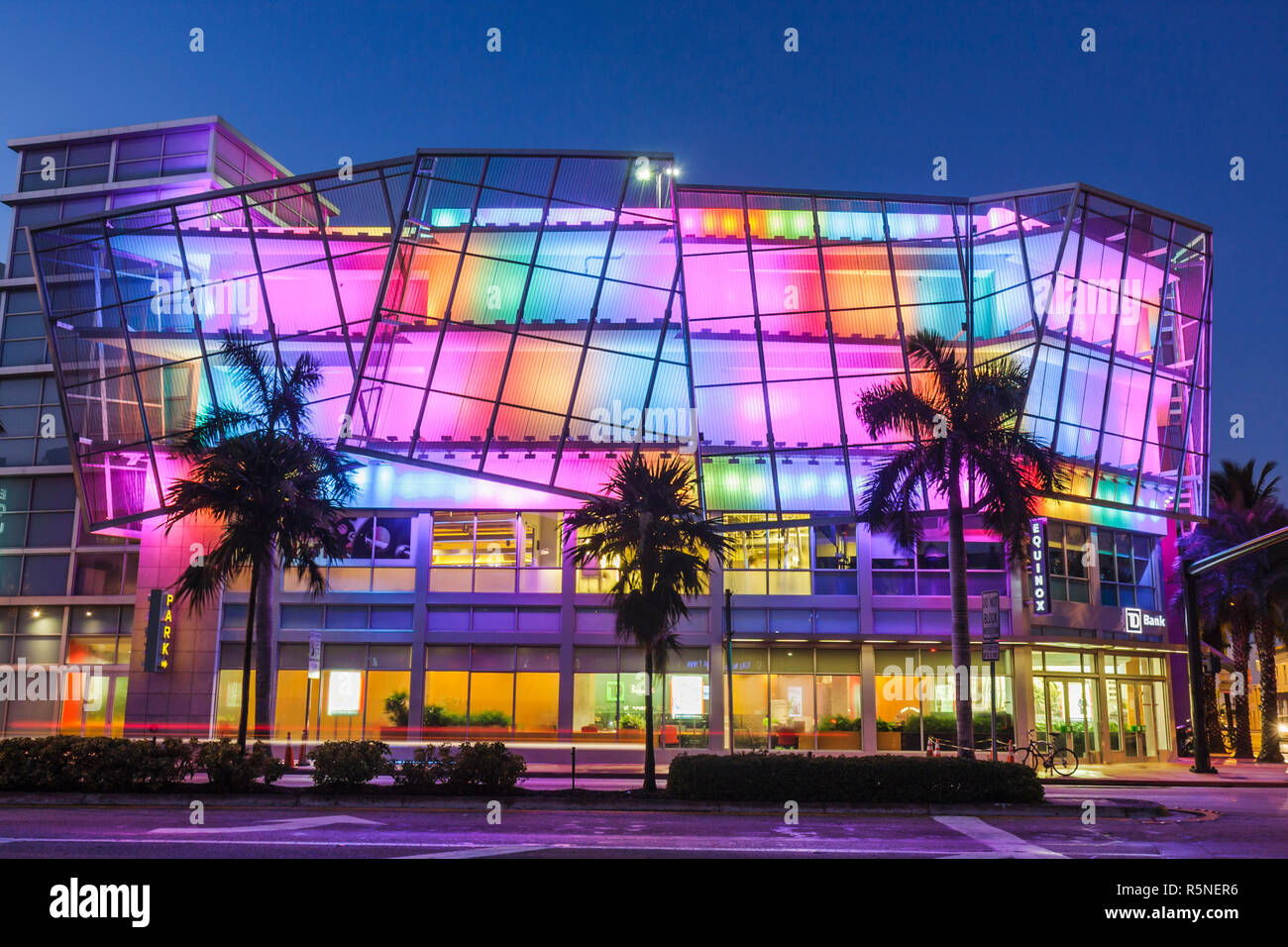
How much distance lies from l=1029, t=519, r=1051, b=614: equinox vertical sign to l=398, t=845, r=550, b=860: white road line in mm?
26051

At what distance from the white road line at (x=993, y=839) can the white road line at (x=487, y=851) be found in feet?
18.8

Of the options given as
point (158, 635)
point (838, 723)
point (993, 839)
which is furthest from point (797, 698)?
point (158, 635)

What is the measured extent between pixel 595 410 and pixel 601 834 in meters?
22.3

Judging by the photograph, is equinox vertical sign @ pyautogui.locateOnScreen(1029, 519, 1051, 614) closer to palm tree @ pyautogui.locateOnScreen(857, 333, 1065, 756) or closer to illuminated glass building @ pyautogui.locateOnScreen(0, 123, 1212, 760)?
illuminated glass building @ pyautogui.locateOnScreen(0, 123, 1212, 760)

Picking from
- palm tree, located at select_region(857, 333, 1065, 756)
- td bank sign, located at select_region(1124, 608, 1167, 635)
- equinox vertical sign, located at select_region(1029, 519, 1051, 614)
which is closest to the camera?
palm tree, located at select_region(857, 333, 1065, 756)

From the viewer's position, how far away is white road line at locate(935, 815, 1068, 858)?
14.8 m

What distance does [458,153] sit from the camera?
119 feet

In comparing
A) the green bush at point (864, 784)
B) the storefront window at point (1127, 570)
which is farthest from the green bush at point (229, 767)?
the storefront window at point (1127, 570)

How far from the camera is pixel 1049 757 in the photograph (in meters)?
34.1

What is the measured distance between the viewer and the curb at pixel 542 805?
2094cm

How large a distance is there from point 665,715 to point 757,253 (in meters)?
16.4

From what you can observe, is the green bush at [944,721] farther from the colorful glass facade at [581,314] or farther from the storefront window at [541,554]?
the storefront window at [541,554]

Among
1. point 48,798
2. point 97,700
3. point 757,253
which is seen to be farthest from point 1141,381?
point 97,700

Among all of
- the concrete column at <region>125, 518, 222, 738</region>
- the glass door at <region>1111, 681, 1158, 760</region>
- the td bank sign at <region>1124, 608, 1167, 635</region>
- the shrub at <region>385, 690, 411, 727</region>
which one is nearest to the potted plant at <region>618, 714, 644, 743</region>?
the shrub at <region>385, 690, 411, 727</region>
